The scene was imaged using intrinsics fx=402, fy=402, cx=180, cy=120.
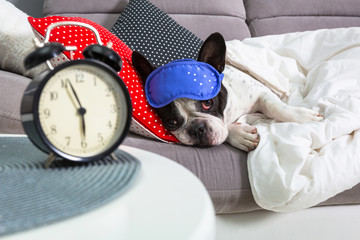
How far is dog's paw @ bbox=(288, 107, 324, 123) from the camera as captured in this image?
4.32 feet

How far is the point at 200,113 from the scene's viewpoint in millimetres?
1355

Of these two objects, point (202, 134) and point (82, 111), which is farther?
point (202, 134)

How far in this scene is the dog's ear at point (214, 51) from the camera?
4.44 ft

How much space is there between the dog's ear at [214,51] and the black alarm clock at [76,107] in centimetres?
74

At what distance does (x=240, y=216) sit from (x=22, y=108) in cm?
79

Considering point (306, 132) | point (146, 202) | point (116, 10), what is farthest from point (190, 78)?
point (116, 10)

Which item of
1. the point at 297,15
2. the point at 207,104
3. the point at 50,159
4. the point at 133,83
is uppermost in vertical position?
the point at 50,159

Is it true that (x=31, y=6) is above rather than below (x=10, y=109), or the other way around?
below

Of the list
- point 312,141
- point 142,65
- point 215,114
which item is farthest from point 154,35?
point 312,141

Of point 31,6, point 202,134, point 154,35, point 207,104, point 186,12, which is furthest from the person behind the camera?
point 31,6

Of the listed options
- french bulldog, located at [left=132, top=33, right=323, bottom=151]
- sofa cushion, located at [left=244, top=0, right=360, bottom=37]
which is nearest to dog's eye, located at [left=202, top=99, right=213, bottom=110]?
french bulldog, located at [left=132, top=33, right=323, bottom=151]

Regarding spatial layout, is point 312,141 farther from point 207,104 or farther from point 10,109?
point 10,109

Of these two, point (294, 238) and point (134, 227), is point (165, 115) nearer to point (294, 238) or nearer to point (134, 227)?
point (294, 238)

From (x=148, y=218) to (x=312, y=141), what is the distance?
85cm
